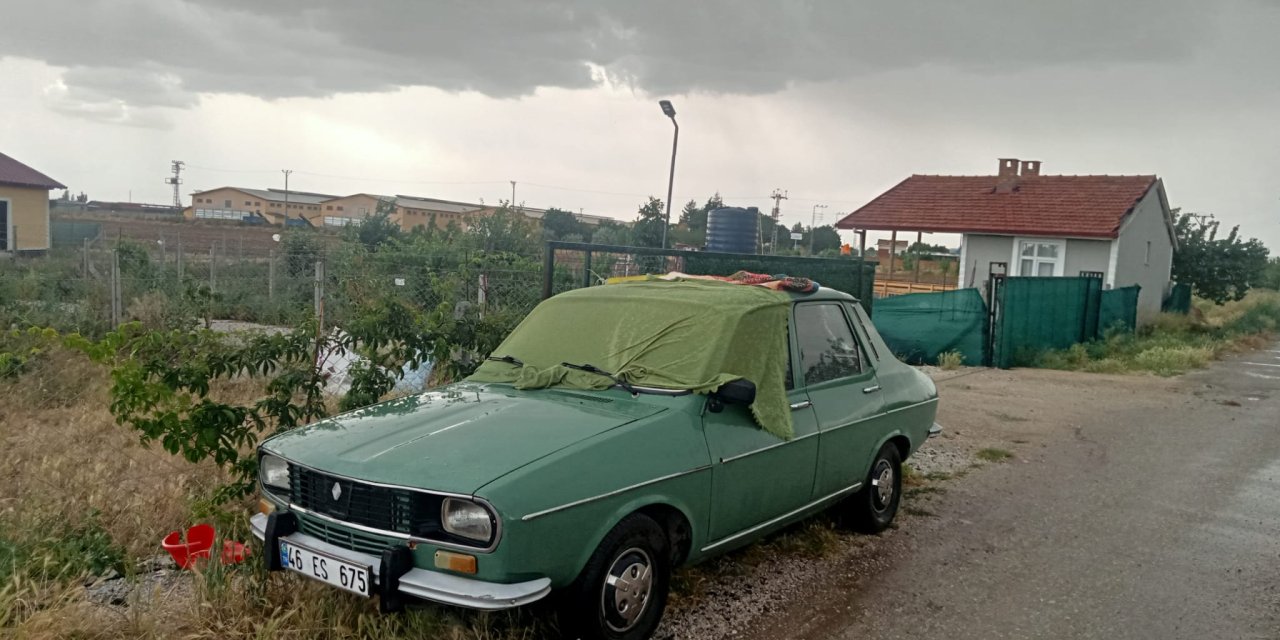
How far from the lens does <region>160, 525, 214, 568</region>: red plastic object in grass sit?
4.64m

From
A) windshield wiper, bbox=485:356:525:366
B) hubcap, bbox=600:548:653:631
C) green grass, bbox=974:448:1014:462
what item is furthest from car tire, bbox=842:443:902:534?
green grass, bbox=974:448:1014:462

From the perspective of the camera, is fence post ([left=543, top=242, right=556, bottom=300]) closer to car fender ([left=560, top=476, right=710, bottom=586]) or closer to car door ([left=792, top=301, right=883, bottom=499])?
car door ([left=792, top=301, right=883, bottom=499])

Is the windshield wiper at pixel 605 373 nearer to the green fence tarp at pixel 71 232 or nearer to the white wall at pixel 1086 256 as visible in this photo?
the white wall at pixel 1086 256

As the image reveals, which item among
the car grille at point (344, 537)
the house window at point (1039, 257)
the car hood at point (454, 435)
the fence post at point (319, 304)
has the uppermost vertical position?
the house window at point (1039, 257)

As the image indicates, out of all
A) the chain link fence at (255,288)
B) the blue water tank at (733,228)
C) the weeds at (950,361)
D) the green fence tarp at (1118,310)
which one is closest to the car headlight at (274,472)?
the chain link fence at (255,288)

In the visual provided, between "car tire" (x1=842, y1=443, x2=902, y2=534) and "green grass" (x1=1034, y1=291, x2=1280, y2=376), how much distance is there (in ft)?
37.1

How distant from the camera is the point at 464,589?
327 centimetres

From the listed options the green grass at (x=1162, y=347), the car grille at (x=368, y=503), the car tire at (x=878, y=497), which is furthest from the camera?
the green grass at (x=1162, y=347)

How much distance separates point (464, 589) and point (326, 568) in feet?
2.25

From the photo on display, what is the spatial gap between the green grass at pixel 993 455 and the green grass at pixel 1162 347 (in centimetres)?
830

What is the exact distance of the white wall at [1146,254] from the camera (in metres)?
22.9

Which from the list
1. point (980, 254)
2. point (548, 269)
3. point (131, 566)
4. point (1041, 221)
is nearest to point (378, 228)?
point (980, 254)

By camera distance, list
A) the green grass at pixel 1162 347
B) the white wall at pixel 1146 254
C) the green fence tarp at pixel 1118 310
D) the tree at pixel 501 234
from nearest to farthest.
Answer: the green grass at pixel 1162 347, the green fence tarp at pixel 1118 310, the tree at pixel 501 234, the white wall at pixel 1146 254

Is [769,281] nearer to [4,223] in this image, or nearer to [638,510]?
[638,510]
